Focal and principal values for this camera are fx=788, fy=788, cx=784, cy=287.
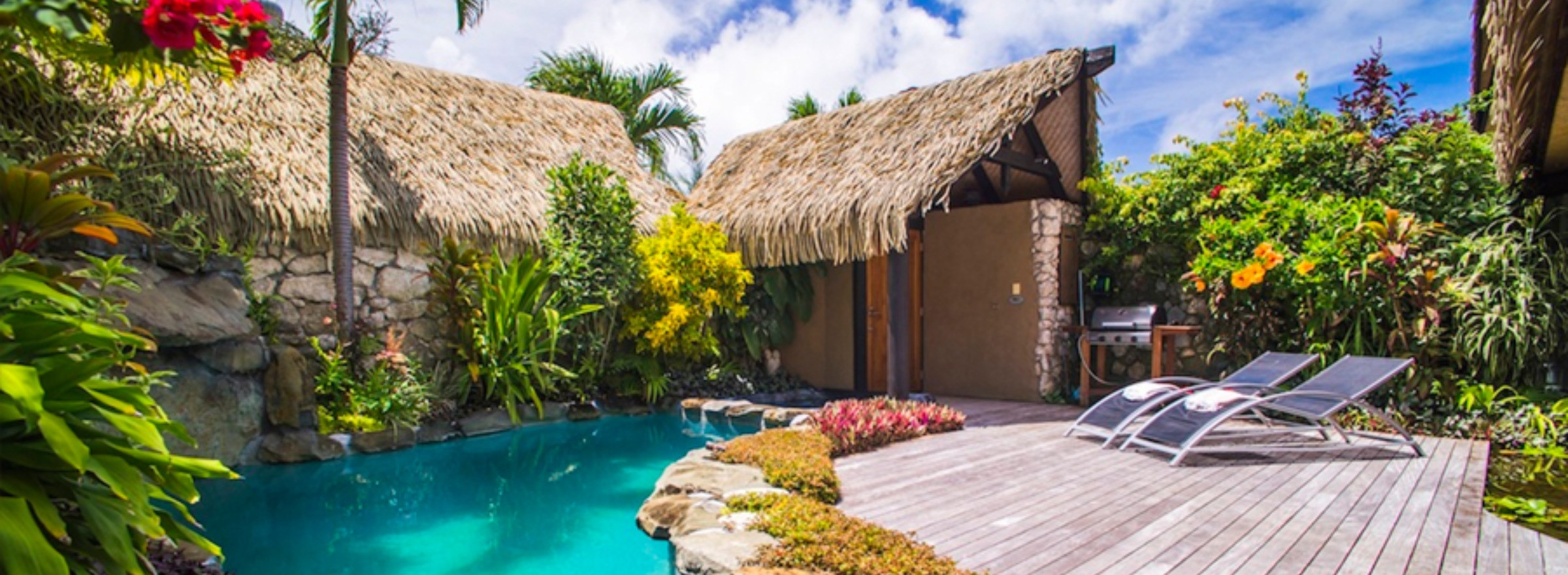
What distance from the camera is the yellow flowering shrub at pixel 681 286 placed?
8148 mm

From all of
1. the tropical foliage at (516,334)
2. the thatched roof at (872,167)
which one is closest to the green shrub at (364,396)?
the tropical foliage at (516,334)

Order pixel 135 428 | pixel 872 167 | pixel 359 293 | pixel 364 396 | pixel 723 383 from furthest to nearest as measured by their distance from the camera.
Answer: pixel 723 383, pixel 872 167, pixel 359 293, pixel 364 396, pixel 135 428

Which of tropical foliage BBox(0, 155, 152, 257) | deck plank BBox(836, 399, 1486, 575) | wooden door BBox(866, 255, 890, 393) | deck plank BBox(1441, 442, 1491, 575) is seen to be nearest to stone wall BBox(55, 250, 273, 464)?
tropical foliage BBox(0, 155, 152, 257)

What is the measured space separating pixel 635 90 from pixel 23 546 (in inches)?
531

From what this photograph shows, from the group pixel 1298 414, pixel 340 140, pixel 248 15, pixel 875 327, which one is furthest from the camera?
pixel 875 327

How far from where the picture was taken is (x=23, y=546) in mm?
1746

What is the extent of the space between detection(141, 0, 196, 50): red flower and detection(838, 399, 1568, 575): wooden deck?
115 inches

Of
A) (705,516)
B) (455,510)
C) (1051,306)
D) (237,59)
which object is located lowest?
(455,510)

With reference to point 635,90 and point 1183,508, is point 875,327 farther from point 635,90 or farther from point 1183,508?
point 635,90

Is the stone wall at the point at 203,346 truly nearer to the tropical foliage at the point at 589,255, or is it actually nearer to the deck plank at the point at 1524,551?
the tropical foliage at the point at 589,255

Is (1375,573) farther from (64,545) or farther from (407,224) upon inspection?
(407,224)

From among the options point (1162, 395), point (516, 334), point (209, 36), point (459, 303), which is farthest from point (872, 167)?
point (209, 36)

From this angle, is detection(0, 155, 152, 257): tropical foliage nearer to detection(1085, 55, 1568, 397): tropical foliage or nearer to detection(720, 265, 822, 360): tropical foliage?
detection(720, 265, 822, 360): tropical foliage

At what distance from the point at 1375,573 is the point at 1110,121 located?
6.91m
